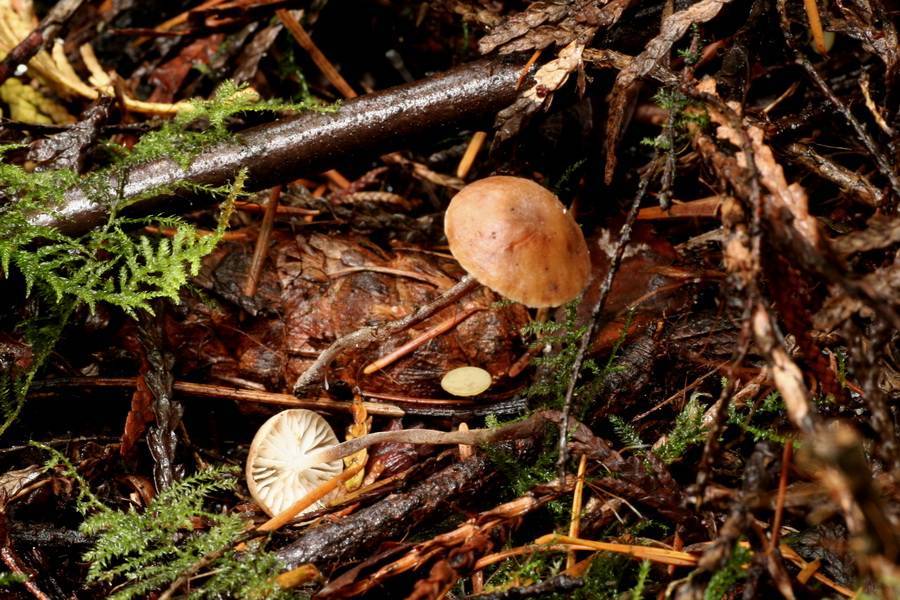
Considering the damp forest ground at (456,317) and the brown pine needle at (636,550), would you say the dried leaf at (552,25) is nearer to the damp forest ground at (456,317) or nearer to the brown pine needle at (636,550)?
the damp forest ground at (456,317)

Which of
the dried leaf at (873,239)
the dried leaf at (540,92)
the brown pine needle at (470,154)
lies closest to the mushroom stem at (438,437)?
the dried leaf at (873,239)

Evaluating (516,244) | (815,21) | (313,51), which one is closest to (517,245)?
(516,244)

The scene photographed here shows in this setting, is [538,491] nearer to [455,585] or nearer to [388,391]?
[455,585]

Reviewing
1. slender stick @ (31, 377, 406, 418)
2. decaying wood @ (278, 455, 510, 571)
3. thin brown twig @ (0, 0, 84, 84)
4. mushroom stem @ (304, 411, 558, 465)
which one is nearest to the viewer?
decaying wood @ (278, 455, 510, 571)

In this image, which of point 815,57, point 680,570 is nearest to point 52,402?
point 680,570

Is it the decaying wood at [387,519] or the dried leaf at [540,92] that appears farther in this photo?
the dried leaf at [540,92]

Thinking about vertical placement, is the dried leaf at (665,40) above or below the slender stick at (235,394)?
above

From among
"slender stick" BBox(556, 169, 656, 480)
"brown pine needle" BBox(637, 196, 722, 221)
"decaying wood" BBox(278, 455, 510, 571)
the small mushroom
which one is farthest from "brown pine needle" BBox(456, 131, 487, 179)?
"decaying wood" BBox(278, 455, 510, 571)

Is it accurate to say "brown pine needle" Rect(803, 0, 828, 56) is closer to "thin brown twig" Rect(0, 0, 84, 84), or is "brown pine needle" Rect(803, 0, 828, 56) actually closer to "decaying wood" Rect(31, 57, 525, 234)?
"decaying wood" Rect(31, 57, 525, 234)
